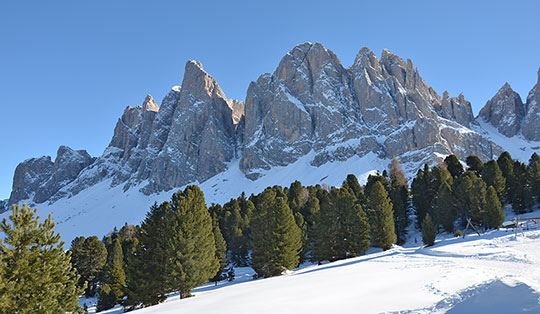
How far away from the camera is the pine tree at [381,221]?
134 ft

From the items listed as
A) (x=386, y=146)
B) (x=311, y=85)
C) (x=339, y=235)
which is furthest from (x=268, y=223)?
(x=311, y=85)

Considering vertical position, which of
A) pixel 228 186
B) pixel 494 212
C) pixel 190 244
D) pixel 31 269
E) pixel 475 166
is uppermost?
pixel 228 186

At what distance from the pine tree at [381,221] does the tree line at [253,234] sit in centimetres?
13

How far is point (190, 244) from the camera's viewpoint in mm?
23656

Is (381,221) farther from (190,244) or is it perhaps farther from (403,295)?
(403,295)

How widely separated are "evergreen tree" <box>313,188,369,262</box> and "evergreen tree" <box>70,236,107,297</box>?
4582cm

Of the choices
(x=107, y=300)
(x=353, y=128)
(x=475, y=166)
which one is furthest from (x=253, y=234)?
(x=353, y=128)

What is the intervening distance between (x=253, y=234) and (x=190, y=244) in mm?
12135

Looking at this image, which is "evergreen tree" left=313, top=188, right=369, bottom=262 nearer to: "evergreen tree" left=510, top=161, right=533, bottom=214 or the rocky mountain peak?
"evergreen tree" left=510, top=161, right=533, bottom=214

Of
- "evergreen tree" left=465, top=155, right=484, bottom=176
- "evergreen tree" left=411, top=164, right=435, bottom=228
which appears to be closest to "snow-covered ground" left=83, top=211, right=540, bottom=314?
"evergreen tree" left=411, top=164, right=435, bottom=228

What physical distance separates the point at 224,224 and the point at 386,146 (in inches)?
4697

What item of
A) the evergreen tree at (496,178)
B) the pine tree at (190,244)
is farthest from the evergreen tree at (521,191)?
the pine tree at (190,244)

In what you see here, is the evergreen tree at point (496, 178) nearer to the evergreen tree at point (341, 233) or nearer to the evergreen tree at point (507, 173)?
the evergreen tree at point (507, 173)

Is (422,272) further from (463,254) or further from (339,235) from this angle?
(339,235)
